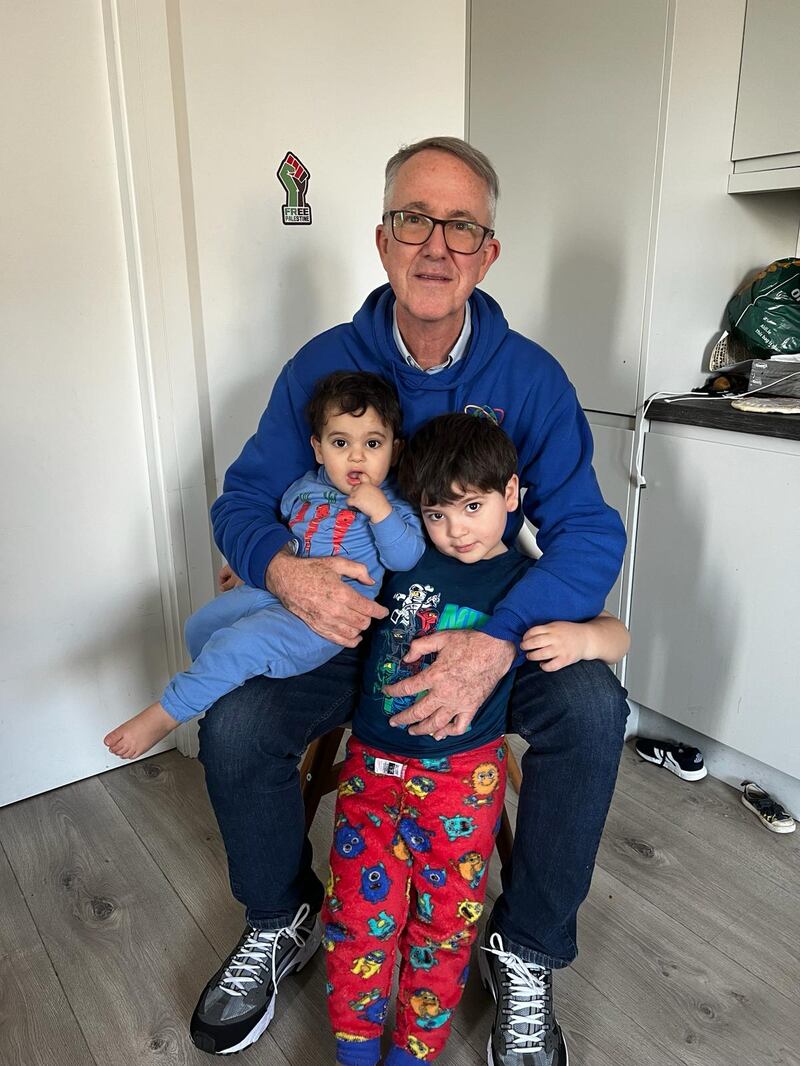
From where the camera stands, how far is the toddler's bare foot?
1174 millimetres

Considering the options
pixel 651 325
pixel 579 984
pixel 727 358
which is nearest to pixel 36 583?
pixel 579 984

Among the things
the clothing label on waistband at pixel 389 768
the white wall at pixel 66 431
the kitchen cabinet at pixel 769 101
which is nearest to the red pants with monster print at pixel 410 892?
the clothing label on waistband at pixel 389 768

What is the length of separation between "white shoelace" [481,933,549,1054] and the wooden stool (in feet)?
0.63

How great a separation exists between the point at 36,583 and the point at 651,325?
140 centimetres

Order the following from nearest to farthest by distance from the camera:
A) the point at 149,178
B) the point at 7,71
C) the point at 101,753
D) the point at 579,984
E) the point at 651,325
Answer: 1. the point at 579,984
2. the point at 7,71
3. the point at 149,178
4. the point at 651,325
5. the point at 101,753

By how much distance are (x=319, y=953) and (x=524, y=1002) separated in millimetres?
375

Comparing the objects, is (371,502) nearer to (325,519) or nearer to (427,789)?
(325,519)

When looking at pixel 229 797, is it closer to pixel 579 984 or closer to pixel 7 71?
pixel 579 984

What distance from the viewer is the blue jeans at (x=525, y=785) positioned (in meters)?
→ 1.12

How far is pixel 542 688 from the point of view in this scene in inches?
46.0

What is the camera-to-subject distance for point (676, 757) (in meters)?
1.87

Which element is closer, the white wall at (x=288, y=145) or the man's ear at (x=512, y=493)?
the man's ear at (x=512, y=493)

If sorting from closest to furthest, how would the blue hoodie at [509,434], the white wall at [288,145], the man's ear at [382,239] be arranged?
the blue hoodie at [509,434]
the man's ear at [382,239]
the white wall at [288,145]

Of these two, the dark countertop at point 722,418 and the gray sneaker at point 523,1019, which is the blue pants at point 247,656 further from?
the dark countertop at point 722,418
